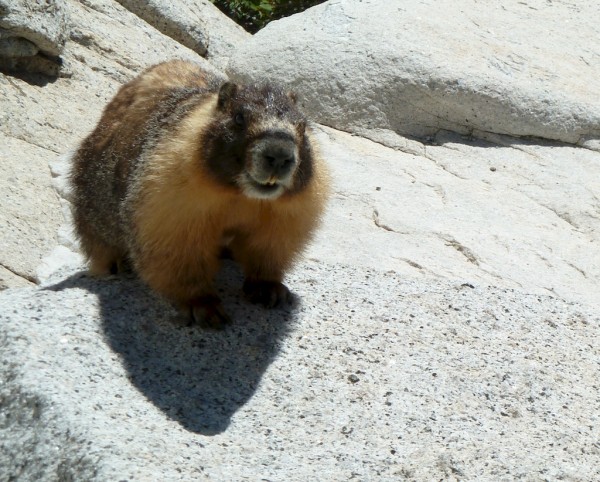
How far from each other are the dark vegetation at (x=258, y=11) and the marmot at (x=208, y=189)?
836cm

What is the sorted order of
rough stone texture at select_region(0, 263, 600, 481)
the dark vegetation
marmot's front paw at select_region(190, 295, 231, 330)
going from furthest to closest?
the dark vegetation, marmot's front paw at select_region(190, 295, 231, 330), rough stone texture at select_region(0, 263, 600, 481)

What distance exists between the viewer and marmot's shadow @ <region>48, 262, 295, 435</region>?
5.12m

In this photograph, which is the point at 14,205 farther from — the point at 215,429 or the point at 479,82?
the point at 479,82

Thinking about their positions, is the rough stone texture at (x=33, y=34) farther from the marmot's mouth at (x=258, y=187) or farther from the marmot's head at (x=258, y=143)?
the marmot's mouth at (x=258, y=187)

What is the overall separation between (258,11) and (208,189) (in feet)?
32.5

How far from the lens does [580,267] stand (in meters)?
8.60

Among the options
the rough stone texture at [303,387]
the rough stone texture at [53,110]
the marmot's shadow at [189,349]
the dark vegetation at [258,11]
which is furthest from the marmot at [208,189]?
the dark vegetation at [258,11]

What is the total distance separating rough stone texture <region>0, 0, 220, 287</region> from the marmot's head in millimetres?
2849

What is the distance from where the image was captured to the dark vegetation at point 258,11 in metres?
14.7

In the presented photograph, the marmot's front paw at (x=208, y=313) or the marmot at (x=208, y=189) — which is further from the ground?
the marmot at (x=208, y=189)

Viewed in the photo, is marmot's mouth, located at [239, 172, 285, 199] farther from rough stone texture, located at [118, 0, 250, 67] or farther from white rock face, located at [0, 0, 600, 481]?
rough stone texture, located at [118, 0, 250, 67]

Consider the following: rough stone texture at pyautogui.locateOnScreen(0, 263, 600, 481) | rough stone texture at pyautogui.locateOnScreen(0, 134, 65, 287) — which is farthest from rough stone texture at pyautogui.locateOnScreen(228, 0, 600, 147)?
rough stone texture at pyautogui.locateOnScreen(0, 263, 600, 481)

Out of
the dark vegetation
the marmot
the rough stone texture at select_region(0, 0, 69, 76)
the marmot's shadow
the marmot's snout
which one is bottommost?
the dark vegetation

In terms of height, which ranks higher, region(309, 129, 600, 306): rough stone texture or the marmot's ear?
the marmot's ear
